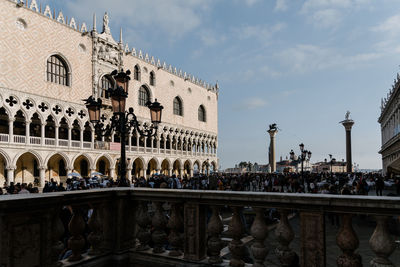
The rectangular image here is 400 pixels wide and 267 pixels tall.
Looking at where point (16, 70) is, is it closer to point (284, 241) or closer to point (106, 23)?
point (106, 23)

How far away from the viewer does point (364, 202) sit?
1946 mm

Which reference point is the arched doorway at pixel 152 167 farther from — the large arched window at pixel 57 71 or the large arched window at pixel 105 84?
the large arched window at pixel 57 71

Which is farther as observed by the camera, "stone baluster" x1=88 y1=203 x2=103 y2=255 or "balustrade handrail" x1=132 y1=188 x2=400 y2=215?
"stone baluster" x1=88 y1=203 x2=103 y2=255

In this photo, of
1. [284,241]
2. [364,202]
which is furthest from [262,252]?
[364,202]

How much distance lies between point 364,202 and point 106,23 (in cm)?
3126

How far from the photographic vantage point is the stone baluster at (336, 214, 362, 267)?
1989 millimetres

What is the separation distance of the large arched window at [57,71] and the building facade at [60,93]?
0.08 metres

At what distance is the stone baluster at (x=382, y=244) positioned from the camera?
1860 mm

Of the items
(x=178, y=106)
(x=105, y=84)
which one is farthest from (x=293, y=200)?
(x=178, y=106)

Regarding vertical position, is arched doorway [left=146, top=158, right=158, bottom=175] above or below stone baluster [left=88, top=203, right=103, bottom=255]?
below

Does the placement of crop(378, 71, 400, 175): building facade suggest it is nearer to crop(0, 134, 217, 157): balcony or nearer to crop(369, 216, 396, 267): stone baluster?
crop(369, 216, 396, 267): stone baluster

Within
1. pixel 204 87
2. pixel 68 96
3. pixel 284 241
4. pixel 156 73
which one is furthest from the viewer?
pixel 204 87

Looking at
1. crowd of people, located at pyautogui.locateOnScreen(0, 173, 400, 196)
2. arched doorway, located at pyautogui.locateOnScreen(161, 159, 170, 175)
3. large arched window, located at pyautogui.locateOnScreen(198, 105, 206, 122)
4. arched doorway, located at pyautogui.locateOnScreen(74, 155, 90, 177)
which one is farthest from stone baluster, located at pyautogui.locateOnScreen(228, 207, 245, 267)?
large arched window, located at pyautogui.locateOnScreen(198, 105, 206, 122)

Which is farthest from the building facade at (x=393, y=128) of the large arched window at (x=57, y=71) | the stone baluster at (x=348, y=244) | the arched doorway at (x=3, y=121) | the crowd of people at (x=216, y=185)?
the arched doorway at (x=3, y=121)
